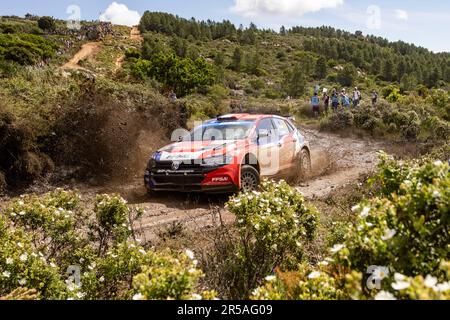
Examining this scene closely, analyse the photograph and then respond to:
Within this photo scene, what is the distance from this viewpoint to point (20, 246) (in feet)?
12.1

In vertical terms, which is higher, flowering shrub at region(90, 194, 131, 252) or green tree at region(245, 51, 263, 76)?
green tree at region(245, 51, 263, 76)

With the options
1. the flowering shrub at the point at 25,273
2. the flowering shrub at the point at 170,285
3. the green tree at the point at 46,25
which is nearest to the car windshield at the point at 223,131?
the flowering shrub at the point at 25,273

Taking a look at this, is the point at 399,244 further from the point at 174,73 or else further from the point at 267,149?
the point at 174,73

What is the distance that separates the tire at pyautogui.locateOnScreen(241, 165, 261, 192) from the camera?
7957mm

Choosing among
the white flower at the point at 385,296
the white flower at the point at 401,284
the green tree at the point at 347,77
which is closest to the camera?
the white flower at the point at 401,284

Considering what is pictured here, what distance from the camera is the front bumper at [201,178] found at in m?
7.63

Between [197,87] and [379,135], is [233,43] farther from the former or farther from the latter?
[379,135]

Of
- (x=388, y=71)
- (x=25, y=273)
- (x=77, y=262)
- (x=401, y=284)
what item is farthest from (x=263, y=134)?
(x=388, y=71)

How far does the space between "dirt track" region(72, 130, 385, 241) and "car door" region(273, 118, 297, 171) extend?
73 cm

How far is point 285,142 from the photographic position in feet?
30.9

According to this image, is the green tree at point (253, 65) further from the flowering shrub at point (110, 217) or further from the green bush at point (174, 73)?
the flowering shrub at point (110, 217)

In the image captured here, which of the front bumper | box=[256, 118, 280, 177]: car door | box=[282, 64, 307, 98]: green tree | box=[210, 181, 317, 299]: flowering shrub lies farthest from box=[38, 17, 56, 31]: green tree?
box=[210, 181, 317, 299]: flowering shrub

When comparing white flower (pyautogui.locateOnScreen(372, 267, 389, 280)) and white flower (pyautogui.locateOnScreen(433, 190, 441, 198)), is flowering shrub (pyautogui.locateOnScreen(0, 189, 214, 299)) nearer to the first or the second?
white flower (pyautogui.locateOnScreen(372, 267, 389, 280))
